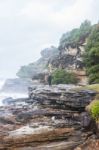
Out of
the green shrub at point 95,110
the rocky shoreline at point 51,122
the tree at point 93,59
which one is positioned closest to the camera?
the rocky shoreline at point 51,122

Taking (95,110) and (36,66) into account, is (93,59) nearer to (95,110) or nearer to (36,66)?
(95,110)

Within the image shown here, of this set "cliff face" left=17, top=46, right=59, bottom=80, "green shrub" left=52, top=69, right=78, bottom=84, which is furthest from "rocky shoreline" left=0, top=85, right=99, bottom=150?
"cliff face" left=17, top=46, right=59, bottom=80

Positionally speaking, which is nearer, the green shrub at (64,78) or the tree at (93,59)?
the tree at (93,59)

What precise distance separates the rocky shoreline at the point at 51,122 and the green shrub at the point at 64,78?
18707 millimetres

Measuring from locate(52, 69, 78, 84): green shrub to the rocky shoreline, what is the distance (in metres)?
18.7

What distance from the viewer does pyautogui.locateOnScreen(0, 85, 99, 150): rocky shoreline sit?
26.3 meters

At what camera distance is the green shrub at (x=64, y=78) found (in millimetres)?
53009

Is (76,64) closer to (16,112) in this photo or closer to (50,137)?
(16,112)

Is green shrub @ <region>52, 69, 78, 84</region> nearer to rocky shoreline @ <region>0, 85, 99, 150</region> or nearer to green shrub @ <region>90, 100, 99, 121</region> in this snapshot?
rocky shoreline @ <region>0, 85, 99, 150</region>

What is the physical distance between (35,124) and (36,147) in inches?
103

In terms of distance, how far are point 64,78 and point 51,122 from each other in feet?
82.2

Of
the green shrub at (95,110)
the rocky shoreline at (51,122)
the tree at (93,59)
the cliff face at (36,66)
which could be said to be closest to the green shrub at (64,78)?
the tree at (93,59)

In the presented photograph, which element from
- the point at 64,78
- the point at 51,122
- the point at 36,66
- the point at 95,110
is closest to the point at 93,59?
the point at 64,78

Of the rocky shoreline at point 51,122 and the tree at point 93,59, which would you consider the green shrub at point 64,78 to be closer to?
the tree at point 93,59
